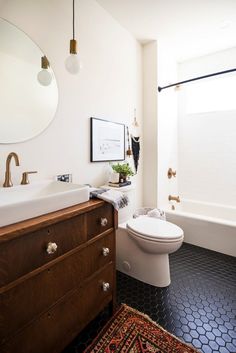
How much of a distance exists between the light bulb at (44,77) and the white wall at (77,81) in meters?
0.11

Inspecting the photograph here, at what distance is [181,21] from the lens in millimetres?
2021

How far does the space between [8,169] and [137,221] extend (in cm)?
113

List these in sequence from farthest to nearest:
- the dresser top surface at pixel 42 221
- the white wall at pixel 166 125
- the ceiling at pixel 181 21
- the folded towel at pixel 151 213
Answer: the white wall at pixel 166 125 < the folded towel at pixel 151 213 < the ceiling at pixel 181 21 < the dresser top surface at pixel 42 221

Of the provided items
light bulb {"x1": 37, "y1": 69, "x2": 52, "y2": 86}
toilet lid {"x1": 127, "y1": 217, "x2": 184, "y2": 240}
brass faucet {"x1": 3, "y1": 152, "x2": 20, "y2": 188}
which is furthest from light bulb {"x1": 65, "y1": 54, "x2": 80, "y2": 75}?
toilet lid {"x1": 127, "y1": 217, "x2": 184, "y2": 240}

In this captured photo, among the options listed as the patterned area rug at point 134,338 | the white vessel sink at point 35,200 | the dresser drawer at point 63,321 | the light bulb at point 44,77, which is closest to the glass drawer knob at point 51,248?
the white vessel sink at point 35,200

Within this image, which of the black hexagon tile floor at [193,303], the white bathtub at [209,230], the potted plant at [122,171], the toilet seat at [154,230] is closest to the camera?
the black hexagon tile floor at [193,303]

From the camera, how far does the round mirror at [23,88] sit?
1.18 m

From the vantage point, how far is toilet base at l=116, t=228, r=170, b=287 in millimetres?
1644

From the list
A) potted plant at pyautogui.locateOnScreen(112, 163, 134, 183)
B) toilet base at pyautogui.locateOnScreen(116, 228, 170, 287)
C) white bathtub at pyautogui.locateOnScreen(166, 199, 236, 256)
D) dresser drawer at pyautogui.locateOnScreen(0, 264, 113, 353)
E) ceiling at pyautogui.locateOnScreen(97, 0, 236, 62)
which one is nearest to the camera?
dresser drawer at pyautogui.locateOnScreen(0, 264, 113, 353)

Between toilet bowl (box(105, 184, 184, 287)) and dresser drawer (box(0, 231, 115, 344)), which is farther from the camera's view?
toilet bowl (box(105, 184, 184, 287))

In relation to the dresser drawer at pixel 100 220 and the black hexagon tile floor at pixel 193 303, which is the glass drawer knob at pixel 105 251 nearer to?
the dresser drawer at pixel 100 220

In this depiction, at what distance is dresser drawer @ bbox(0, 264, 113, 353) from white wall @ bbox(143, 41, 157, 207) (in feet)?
4.62

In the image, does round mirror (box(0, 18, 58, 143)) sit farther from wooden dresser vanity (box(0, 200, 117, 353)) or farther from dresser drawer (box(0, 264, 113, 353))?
dresser drawer (box(0, 264, 113, 353))

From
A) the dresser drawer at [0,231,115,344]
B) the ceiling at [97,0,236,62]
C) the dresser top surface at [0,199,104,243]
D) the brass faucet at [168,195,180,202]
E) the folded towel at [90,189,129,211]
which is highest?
the ceiling at [97,0,236,62]
